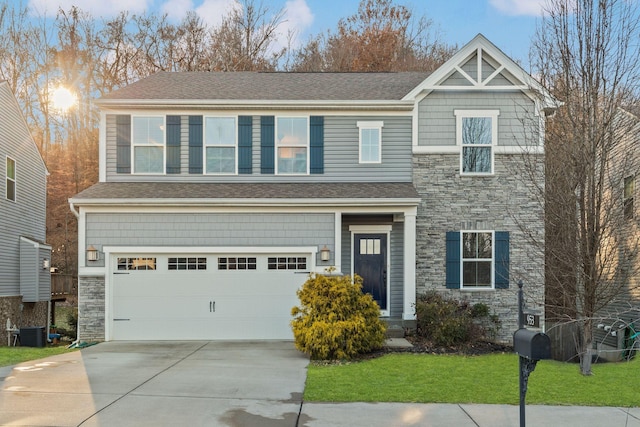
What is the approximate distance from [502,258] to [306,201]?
17.2 feet

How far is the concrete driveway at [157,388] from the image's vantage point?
20.8ft

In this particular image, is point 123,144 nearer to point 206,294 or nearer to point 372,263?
point 206,294

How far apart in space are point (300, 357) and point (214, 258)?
12.3ft

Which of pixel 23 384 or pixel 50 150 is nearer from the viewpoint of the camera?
pixel 23 384

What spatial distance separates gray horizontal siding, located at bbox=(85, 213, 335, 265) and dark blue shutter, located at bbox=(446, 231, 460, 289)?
309cm

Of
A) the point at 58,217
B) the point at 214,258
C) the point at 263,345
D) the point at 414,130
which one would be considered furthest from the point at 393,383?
the point at 58,217

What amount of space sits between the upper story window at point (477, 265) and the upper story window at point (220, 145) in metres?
6.35

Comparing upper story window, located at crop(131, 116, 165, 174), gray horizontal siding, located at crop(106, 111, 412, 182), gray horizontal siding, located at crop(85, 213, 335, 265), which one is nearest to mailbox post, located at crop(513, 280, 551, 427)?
gray horizontal siding, located at crop(85, 213, 335, 265)

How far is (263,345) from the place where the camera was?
12258 millimetres

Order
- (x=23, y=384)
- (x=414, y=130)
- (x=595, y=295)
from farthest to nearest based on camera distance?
(x=414, y=130)
(x=595, y=295)
(x=23, y=384)

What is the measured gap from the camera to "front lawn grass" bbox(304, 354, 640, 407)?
24.4ft

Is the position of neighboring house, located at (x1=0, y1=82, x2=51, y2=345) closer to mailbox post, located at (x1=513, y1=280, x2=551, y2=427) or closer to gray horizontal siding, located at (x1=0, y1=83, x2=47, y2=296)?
gray horizontal siding, located at (x1=0, y1=83, x2=47, y2=296)

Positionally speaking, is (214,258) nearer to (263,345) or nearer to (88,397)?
(263,345)

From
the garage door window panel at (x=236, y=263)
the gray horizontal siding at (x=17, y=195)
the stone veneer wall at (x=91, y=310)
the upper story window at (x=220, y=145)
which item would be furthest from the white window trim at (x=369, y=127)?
the gray horizontal siding at (x=17, y=195)
